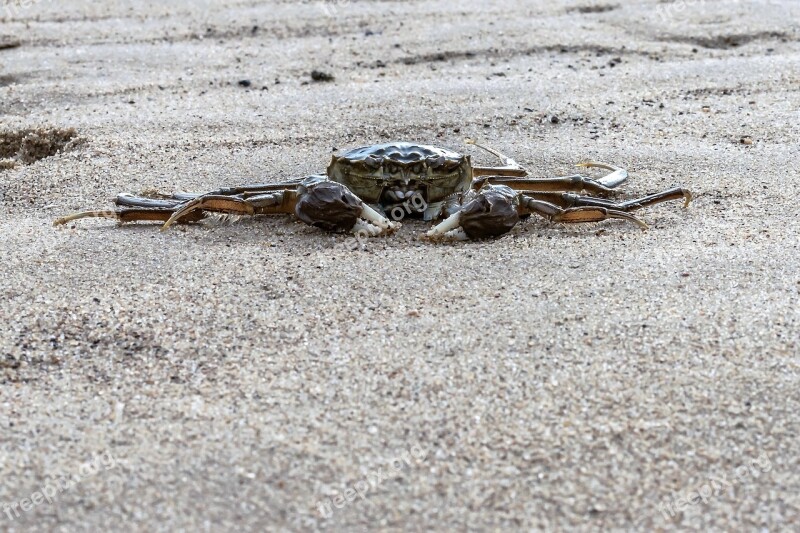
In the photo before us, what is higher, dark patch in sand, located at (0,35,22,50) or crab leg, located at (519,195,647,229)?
dark patch in sand, located at (0,35,22,50)


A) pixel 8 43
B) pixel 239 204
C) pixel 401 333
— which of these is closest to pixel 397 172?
pixel 239 204

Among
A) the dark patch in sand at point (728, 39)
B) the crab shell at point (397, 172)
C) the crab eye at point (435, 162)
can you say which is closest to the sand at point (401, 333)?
Answer: the crab shell at point (397, 172)

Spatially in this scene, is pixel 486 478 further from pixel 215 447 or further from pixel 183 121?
pixel 183 121

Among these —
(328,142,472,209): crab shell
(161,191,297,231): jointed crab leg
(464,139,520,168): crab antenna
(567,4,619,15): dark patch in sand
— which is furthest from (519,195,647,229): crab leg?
(567,4,619,15): dark patch in sand

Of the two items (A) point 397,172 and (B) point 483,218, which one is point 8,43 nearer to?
(A) point 397,172

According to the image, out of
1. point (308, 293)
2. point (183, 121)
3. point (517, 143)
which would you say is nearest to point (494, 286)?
point (308, 293)

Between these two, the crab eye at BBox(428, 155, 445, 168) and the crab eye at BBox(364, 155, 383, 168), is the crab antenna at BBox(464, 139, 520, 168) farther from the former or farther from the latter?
the crab eye at BBox(364, 155, 383, 168)

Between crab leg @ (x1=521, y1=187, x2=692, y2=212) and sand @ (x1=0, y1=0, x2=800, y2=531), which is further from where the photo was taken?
crab leg @ (x1=521, y1=187, x2=692, y2=212)

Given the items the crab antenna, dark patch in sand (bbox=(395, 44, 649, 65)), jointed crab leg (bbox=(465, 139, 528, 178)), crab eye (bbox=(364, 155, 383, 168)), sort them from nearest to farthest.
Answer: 1. crab eye (bbox=(364, 155, 383, 168))
2. jointed crab leg (bbox=(465, 139, 528, 178))
3. the crab antenna
4. dark patch in sand (bbox=(395, 44, 649, 65))
